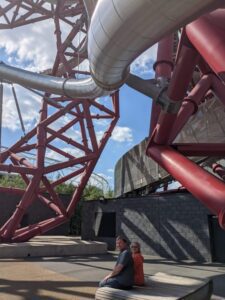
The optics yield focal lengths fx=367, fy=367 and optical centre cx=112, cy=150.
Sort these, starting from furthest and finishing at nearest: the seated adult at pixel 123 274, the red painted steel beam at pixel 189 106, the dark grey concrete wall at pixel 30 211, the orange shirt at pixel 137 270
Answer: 1. the dark grey concrete wall at pixel 30 211
2. the red painted steel beam at pixel 189 106
3. the orange shirt at pixel 137 270
4. the seated adult at pixel 123 274

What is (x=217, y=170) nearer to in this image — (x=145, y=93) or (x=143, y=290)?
(x=145, y=93)

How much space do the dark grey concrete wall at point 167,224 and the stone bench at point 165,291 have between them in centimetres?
868

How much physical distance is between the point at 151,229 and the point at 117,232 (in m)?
3.19

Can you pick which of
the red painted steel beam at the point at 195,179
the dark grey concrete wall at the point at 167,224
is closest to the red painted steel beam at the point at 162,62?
the red painted steel beam at the point at 195,179

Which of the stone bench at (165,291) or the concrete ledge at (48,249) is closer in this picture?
the stone bench at (165,291)

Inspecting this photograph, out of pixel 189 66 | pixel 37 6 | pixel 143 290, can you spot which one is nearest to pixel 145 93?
pixel 189 66

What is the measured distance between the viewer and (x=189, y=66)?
832 cm

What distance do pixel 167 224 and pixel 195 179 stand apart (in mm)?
10901

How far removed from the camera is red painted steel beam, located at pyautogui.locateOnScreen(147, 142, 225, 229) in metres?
6.82

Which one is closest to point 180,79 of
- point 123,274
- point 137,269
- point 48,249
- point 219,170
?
point 137,269

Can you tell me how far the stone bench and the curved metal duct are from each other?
13.7ft

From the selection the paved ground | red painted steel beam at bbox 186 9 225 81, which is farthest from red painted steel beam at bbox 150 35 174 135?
the paved ground

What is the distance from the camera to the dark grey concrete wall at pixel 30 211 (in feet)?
98.9

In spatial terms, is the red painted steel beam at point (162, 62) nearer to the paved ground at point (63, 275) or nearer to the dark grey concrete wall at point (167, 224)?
the paved ground at point (63, 275)
